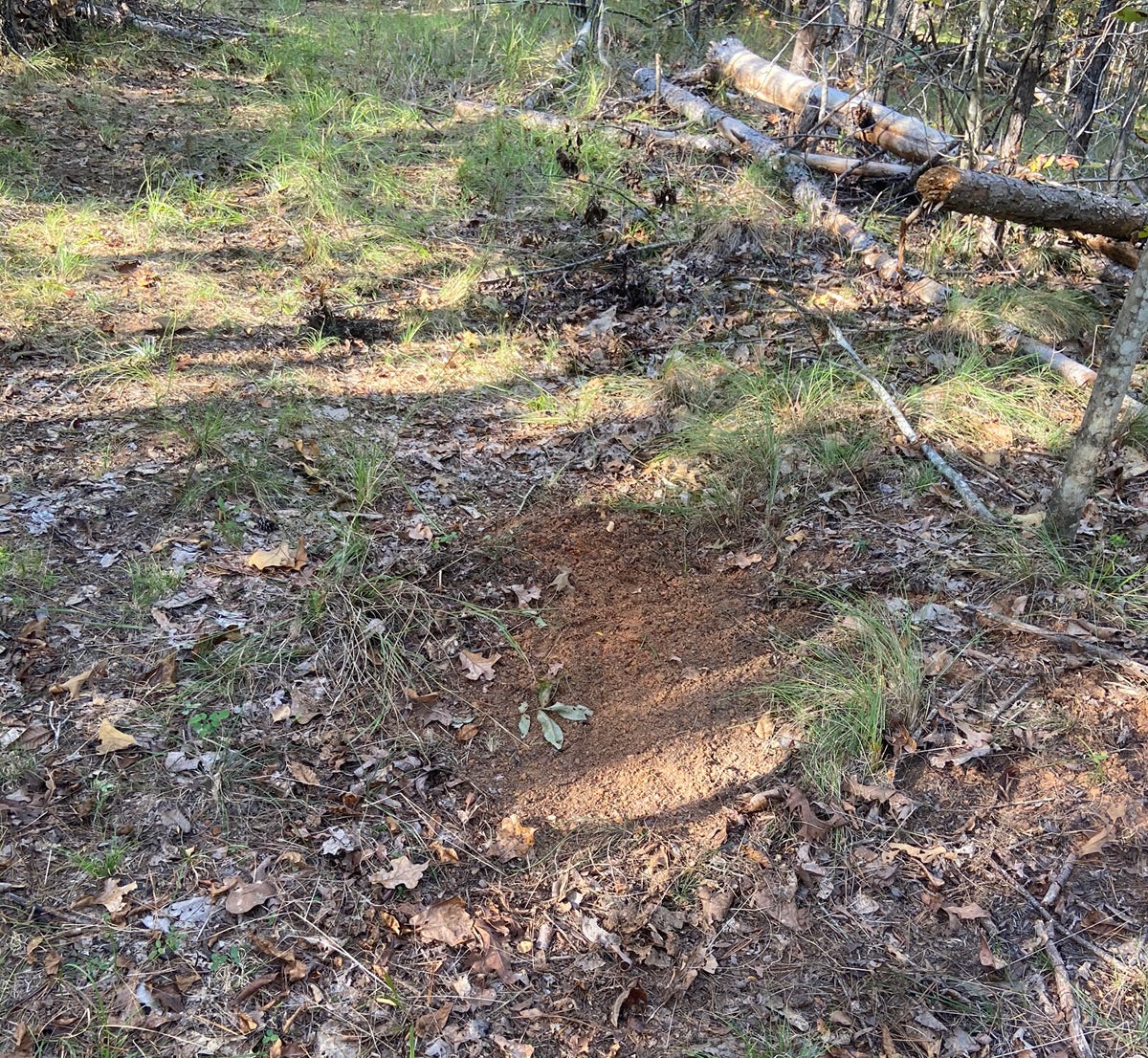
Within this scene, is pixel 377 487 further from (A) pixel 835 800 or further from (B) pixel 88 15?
(B) pixel 88 15

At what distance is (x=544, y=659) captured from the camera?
340 cm

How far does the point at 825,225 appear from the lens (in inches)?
256

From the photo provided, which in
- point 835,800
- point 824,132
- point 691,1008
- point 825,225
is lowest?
point 691,1008

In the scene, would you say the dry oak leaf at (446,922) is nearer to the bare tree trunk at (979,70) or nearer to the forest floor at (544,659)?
the forest floor at (544,659)

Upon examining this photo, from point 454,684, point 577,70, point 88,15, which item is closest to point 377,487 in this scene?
point 454,684

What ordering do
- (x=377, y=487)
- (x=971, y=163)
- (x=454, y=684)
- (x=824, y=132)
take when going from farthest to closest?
(x=824, y=132) < (x=971, y=163) < (x=377, y=487) < (x=454, y=684)

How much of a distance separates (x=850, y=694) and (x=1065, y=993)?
3.39 ft

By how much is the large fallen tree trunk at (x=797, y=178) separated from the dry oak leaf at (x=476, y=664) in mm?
4028

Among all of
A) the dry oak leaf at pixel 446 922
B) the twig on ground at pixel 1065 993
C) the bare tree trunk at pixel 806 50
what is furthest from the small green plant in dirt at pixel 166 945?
the bare tree trunk at pixel 806 50

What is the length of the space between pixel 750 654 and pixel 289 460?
2.49 metres

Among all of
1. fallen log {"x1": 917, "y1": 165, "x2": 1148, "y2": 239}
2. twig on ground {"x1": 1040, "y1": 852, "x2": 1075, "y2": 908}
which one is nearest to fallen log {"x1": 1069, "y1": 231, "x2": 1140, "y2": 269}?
fallen log {"x1": 917, "y1": 165, "x2": 1148, "y2": 239}

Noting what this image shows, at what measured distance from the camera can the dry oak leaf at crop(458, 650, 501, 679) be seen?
11.0ft

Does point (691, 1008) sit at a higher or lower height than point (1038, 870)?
lower

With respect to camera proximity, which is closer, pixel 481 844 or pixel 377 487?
pixel 481 844
